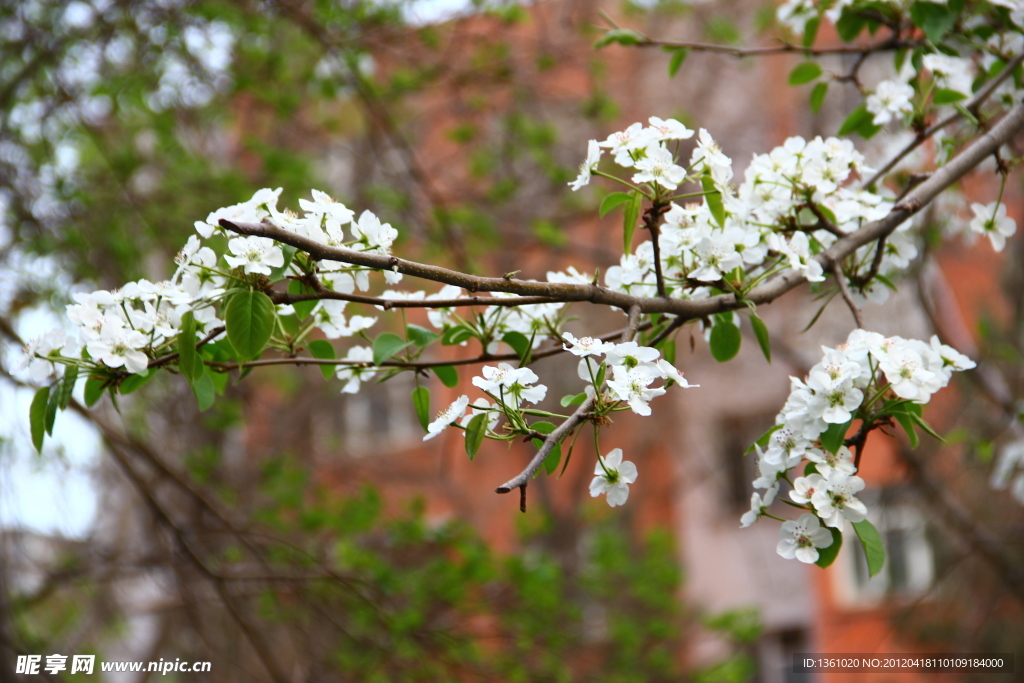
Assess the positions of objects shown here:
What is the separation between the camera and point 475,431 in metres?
1.29

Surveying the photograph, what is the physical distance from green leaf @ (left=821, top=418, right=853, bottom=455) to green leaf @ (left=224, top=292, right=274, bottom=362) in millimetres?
849

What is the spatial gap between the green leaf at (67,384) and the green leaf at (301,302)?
0.35 metres

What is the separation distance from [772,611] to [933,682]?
85.6 inches

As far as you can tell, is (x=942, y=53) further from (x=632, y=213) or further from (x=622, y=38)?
(x=632, y=213)

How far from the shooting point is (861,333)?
56.6 inches

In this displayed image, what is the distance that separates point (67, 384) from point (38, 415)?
10 centimetres

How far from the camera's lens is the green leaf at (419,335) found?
165 centimetres

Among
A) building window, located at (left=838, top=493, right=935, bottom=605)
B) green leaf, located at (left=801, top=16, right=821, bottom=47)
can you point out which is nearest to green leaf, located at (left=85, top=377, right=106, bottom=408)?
green leaf, located at (left=801, top=16, right=821, bottom=47)

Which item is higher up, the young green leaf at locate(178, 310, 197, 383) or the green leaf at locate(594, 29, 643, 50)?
the green leaf at locate(594, 29, 643, 50)

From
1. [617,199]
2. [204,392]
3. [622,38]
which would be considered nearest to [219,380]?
[204,392]

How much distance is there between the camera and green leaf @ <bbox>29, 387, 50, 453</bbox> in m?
1.48

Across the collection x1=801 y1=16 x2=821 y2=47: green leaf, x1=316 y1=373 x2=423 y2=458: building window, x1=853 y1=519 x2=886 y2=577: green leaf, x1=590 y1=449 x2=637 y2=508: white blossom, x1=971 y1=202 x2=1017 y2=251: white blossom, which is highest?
x1=316 y1=373 x2=423 y2=458: building window

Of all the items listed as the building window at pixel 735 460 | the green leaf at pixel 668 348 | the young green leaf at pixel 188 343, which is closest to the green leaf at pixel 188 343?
the young green leaf at pixel 188 343

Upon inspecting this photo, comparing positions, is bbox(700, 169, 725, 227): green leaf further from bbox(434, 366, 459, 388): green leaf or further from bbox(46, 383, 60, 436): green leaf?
bbox(46, 383, 60, 436): green leaf
